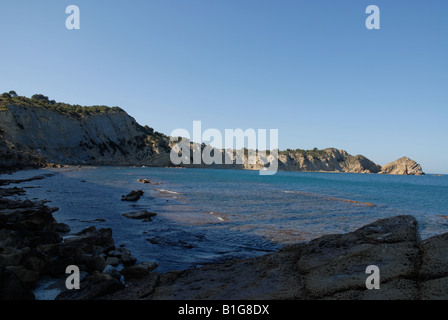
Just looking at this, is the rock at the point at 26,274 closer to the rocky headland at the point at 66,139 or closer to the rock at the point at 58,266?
the rock at the point at 58,266

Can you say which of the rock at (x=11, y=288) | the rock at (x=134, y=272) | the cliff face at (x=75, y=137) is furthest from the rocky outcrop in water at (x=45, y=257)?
the cliff face at (x=75, y=137)

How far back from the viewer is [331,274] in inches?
278

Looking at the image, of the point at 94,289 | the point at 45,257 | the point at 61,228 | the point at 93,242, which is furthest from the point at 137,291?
the point at 61,228

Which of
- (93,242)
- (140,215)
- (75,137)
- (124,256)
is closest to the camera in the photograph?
(124,256)

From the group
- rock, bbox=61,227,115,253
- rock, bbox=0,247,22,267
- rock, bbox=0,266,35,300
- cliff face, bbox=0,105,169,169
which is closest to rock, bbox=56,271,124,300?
rock, bbox=0,266,35,300

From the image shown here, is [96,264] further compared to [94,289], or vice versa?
[96,264]

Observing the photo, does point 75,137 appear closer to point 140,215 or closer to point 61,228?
point 140,215

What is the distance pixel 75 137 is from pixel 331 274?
410ft

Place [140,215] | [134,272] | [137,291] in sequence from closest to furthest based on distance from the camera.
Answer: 1. [137,291]
2. [134,272]
3. [140,215]

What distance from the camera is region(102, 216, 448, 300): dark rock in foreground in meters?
5.98

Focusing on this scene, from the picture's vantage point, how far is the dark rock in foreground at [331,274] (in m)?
5.98
